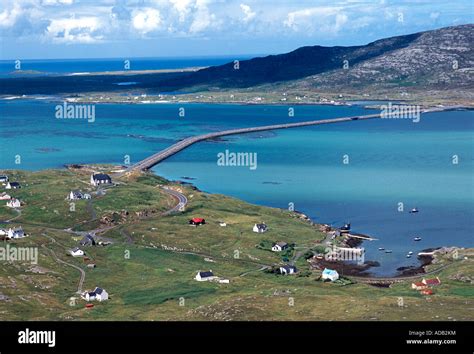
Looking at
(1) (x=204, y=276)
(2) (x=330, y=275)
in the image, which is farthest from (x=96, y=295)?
(2) (x=330, y=275)

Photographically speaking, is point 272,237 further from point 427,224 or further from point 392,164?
point 392,164

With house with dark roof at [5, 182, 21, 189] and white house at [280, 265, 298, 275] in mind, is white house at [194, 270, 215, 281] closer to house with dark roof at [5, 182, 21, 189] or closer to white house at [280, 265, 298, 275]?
white house at [280, 265, 298, 275]

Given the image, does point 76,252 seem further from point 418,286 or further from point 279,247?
point 418,286

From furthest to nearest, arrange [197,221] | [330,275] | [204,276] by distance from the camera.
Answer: [197,221]
[330,275]
[204,276]

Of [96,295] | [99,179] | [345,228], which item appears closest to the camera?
[96,295]

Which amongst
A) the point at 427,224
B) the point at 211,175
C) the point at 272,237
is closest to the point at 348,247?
the point at 272,237

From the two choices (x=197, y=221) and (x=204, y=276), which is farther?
(x=197, y=221)

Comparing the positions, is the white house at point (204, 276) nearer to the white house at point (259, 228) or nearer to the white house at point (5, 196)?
the white house at point (259, 228)
